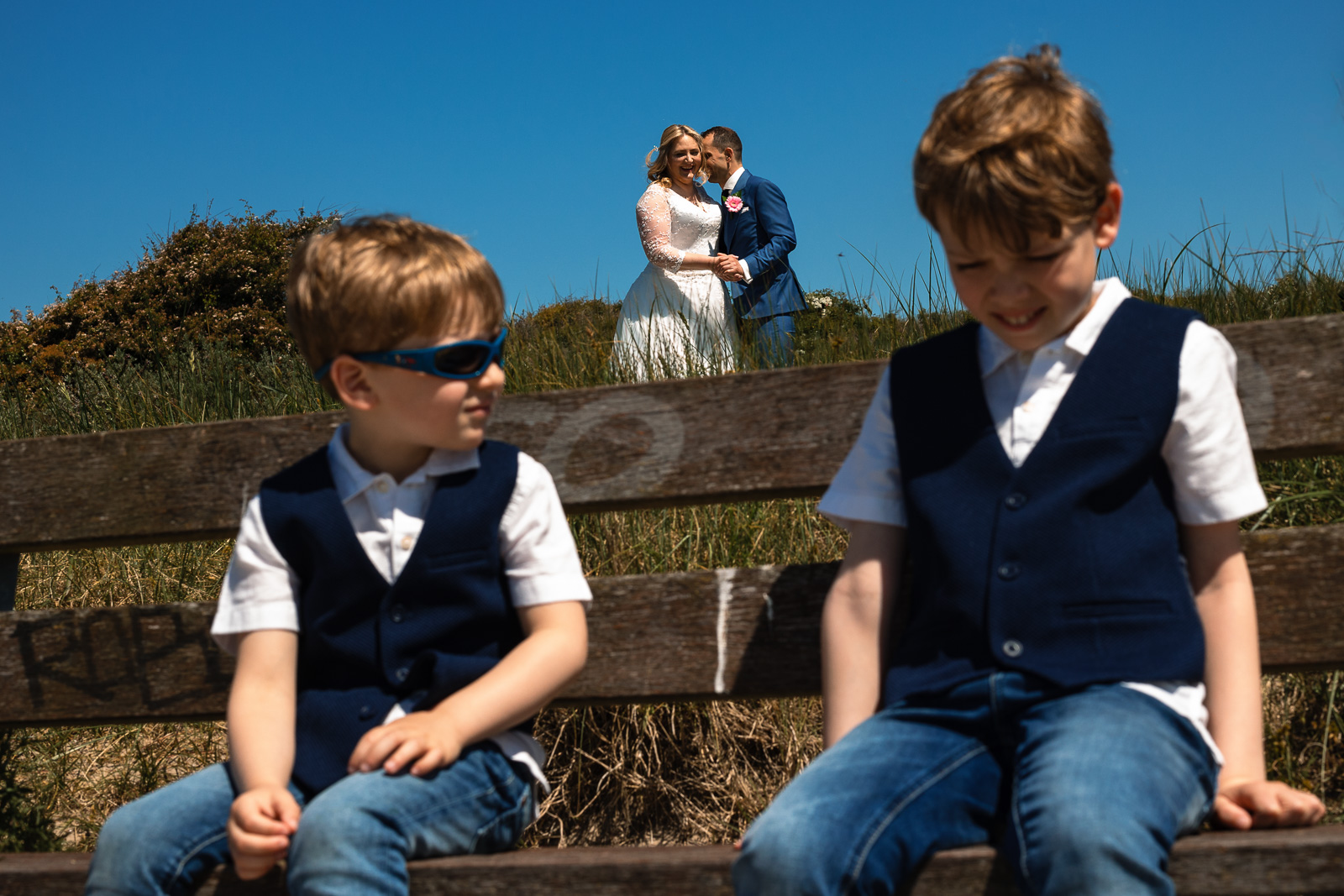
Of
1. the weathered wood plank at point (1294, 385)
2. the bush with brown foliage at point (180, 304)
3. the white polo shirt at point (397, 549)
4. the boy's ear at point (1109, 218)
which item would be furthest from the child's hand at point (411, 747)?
the bush with brown foliage at point (180, 304)

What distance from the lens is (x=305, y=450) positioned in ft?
7.81

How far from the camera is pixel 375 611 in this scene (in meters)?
1.84

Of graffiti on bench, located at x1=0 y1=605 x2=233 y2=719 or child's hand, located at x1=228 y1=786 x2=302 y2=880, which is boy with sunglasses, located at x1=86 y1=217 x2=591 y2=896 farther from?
graffiti on bench, located at x1=0 y1=605 x2=233 y2=719

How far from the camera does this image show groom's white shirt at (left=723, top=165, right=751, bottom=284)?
23.7 ft

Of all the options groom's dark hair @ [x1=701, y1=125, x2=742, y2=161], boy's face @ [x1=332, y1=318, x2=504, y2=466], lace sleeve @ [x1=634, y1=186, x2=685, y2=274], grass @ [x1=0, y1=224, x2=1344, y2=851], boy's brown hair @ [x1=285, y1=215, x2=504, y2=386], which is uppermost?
groom's dark hair @ [x1=701, y1=125, x2=742, y2=161]

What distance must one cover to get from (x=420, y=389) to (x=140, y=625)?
1.01m

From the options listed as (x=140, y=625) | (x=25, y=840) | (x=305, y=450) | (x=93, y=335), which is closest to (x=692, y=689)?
(x=305, y=450)

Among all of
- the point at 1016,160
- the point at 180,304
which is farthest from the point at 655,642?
the point at 180,304

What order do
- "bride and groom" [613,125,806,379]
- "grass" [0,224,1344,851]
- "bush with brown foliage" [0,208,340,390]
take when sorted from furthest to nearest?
"bush with brown foliage" [0,208,340,390] → "bride and groom" [613,125,806,379] → "grass" [0,224,1344,851]

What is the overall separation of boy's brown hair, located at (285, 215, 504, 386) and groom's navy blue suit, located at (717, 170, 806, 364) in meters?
4.97

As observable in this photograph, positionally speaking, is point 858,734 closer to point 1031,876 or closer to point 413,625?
point 1031,876

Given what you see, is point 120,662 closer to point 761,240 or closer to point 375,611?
point 375,611

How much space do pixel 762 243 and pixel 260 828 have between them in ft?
20.1

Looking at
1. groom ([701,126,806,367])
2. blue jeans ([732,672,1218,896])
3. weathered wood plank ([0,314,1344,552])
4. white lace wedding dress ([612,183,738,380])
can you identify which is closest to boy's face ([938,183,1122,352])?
weathered wood plank ([0,314,1344,552])
